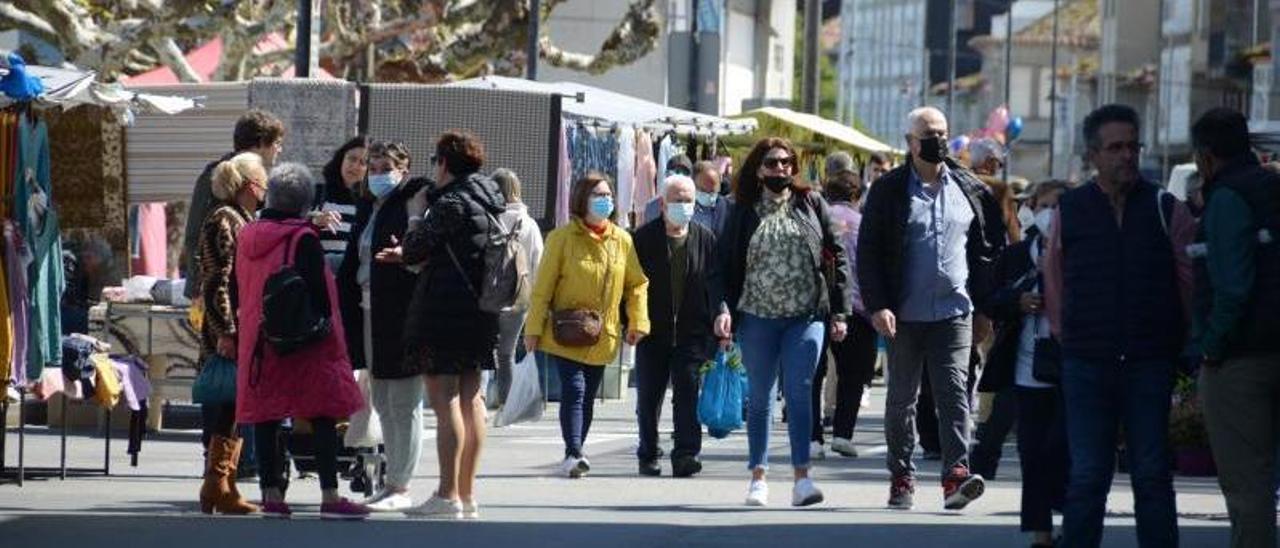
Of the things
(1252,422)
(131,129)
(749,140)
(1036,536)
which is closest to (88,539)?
(1036,536)

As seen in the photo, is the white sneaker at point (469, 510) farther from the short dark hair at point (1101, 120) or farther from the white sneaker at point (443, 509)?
the short dark hair at point (1101, 120)

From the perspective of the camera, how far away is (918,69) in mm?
156000

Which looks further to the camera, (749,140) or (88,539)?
(749,140)

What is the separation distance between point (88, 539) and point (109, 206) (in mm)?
5206

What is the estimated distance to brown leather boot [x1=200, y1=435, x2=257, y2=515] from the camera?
569 inches

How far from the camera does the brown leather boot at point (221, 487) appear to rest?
14.5 meters

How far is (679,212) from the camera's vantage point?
59.5ft

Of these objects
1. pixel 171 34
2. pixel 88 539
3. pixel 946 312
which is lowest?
pixel 88 539

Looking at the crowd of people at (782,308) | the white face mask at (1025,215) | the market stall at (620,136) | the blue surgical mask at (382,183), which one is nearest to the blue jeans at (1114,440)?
the crowd of people at (782,308)

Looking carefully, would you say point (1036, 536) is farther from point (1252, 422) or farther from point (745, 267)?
point (745, 267)

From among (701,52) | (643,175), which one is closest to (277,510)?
(643,175)

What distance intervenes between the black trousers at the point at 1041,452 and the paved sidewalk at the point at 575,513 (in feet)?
2.11

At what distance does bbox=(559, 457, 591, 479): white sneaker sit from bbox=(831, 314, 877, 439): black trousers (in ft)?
8.71

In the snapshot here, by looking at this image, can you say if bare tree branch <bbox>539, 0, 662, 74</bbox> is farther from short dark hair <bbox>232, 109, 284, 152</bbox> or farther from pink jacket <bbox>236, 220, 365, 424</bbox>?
pink jacket <bbox>236, 220, 365, 424</bbox>
